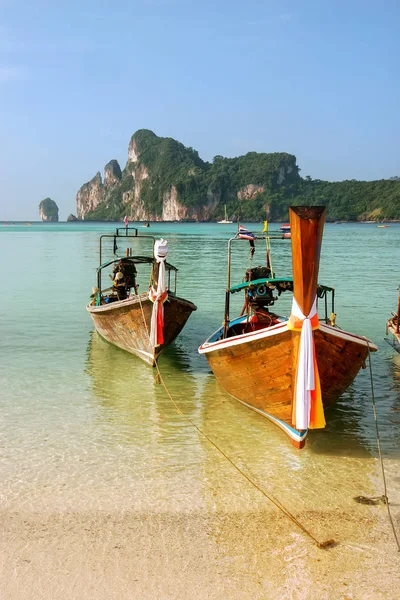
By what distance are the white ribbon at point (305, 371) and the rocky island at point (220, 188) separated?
407 ft

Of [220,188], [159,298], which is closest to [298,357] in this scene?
[159,298]

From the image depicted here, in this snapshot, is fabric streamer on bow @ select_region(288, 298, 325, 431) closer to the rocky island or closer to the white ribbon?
the white ribbon

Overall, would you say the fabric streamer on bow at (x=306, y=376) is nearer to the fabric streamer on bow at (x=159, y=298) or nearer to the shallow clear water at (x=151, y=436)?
the shallow clear water at (x=151, y=436)

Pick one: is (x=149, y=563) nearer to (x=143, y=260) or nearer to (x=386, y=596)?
(x=386, y=596)

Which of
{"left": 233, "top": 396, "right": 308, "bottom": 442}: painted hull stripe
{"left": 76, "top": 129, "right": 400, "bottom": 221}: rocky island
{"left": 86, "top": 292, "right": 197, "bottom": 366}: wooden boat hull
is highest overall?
{"left": 76, "top": 129, "right": 400, "bottom": 221}: rocky island

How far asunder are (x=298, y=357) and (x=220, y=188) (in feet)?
479

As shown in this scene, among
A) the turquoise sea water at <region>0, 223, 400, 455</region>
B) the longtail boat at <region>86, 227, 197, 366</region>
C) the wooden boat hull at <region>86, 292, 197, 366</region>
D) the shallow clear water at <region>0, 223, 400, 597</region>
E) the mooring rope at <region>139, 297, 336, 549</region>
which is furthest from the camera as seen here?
the wooden boat hull at <region>86, 292, 197, 366</region>

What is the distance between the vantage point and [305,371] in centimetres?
659

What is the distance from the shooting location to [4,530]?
541 cm

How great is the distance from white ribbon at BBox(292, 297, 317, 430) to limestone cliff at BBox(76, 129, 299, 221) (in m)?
133

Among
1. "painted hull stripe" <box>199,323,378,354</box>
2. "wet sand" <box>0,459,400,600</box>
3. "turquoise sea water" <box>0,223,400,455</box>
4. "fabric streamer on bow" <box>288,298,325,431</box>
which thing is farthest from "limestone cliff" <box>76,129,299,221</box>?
"wet sand" <box>0,459,400,600</box>

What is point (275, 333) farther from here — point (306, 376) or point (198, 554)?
point (198, 554)

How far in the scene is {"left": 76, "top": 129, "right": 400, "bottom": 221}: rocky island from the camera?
133 metres

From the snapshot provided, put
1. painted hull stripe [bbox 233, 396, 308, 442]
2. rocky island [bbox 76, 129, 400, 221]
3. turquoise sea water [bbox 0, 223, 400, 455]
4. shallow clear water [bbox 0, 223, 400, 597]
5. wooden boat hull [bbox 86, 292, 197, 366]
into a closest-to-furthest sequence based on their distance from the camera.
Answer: shallow clear water [bbox 0, 223, 400, 597]
painted hull stripe [bbox 233, 396, 308, 442]
turquoise sea water [bbox 0, 223, 400, 455]
wooden boat hull [bbox 86, 292, 197, 366]
rocky island [bbox 76, 129, 400, 221]
